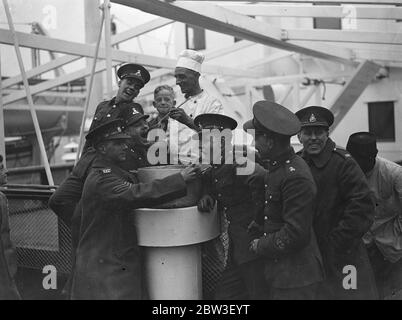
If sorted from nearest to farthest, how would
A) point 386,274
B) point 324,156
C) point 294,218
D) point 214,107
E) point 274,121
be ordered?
point 294,218 < point 274,121 < point 324,156 < point 214,107 < point 386,274

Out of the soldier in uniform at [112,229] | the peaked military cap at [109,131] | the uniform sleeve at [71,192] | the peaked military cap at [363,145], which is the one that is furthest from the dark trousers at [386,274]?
the uniform sleeve at [71,192]

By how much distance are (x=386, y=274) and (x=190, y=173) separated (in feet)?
6.39

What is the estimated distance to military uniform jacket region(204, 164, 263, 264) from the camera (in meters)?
3.08

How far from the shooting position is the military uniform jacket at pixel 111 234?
2916mm

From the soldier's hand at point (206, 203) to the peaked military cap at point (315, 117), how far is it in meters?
0.80

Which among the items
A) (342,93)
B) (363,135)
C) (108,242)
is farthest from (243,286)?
(342,93)

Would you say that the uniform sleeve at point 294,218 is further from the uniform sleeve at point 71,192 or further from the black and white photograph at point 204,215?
the uniform sleeve at point 71,192

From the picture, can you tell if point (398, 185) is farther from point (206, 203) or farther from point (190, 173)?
point (190, 173)

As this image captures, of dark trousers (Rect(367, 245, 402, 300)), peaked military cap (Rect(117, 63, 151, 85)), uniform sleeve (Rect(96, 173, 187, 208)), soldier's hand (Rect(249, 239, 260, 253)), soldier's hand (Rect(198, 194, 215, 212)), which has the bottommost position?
dark trousers (Rect(367, 245, 402, 300))

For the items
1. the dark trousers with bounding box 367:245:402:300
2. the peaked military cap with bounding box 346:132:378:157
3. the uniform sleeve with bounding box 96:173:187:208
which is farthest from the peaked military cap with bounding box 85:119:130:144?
the dark trousers with bounding box 367:245:402:300

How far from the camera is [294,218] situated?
270 centimetres

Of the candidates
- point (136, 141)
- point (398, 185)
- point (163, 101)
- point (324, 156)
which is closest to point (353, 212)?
point (324, 156)

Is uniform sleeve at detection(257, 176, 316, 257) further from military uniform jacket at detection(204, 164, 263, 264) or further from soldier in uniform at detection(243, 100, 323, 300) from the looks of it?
military uniform jacket at detection(204, 164, 263, 264)

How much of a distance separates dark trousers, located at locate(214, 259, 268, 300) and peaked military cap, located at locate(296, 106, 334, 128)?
38.2 inches
